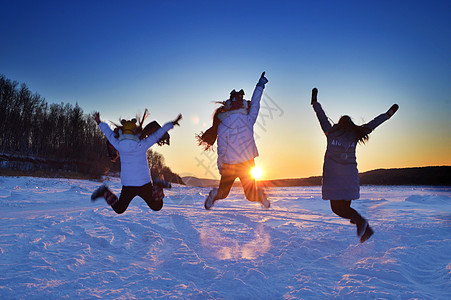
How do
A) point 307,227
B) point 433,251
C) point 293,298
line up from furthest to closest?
point 307,227 < point 433,251 < point 293,298

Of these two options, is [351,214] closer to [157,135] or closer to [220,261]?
[220,261]

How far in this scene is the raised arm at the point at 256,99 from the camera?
4.54 meters

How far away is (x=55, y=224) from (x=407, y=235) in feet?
19.9

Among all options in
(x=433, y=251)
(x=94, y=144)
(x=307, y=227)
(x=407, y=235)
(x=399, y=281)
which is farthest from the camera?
(x=94, y=144)

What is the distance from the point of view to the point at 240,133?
14.8 ft

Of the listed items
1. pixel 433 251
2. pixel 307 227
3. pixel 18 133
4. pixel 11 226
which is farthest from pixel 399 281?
pixel 18 133

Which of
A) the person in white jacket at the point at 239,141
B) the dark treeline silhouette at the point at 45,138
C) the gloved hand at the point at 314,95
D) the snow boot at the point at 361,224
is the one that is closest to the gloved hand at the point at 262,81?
the person in white jacket at the point at 239,141

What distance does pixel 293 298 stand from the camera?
2281 mm

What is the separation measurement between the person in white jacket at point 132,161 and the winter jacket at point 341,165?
248 centimetres

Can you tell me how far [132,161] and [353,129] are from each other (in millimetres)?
3451

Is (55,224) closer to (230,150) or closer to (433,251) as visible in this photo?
(230,150)

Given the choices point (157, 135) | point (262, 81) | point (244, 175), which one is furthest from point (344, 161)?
point (157, 135)

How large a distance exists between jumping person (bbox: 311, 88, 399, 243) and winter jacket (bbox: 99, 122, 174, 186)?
101 inches

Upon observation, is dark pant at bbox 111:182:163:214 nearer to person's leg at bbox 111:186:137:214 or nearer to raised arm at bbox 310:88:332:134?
person's leg at bbox 111:186:137:214
